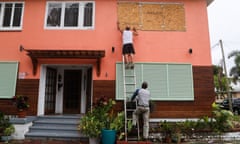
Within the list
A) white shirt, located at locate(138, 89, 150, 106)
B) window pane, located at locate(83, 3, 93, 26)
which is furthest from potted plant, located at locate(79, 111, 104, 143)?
window pane, located at locate(83, 3, 93, 26)

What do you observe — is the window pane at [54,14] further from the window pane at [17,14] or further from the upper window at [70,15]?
the window pane at [17,14]

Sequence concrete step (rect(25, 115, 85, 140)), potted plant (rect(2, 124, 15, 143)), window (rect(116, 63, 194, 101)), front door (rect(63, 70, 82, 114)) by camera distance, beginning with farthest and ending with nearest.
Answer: front door (rect(63, 70, 82, 114)) → window (rect(116, 63, 194, 101)) → concrete step (rect(25, 115, 85, 140)) → potted plant (rect(2, 124, 15, 143))

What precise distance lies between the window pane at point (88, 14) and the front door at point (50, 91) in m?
2.75

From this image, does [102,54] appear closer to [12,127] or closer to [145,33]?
[145,33]

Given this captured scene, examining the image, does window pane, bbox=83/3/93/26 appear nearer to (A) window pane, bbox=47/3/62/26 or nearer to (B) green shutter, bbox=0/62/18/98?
(A) window pane, bbox=47/3/62/26

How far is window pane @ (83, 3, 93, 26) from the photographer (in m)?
8.14

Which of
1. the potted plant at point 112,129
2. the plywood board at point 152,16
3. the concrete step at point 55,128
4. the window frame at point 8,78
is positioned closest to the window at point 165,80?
the potted plant at point 112,129

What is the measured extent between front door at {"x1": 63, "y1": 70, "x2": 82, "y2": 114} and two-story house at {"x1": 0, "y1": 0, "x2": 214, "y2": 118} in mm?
635

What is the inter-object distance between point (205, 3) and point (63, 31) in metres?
6.47

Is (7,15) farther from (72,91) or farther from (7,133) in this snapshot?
(7,133)

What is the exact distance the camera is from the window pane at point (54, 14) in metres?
8.17

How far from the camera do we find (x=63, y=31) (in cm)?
801

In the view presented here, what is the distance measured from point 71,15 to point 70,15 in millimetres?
48

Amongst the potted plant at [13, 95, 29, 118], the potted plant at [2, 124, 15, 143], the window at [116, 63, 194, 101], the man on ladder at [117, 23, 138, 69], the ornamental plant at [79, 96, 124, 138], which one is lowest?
the potted plant at [2, 124, 15, 143]
